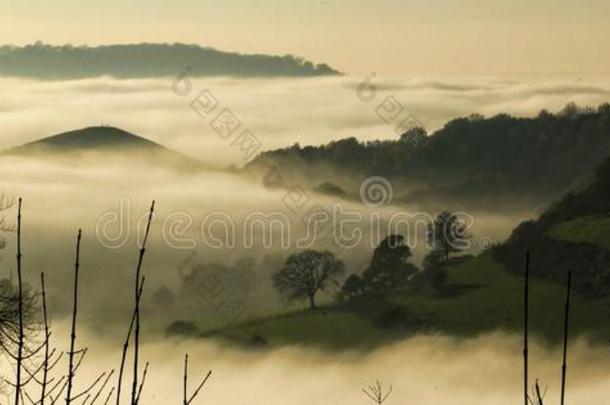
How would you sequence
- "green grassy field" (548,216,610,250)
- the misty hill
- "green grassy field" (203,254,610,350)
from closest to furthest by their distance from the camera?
"green grassy field" (203,254,610,350), the misty hill, "green grassy field" (548,216,610,250)

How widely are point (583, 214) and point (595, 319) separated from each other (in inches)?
768

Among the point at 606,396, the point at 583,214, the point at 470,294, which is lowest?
the point at 606,396

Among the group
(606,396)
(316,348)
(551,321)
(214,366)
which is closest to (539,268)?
(551,321)

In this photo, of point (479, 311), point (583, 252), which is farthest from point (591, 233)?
point (479, 311)

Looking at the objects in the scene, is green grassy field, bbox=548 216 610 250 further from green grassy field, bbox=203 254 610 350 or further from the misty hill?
green grassy field, bbox=203 254 610 350

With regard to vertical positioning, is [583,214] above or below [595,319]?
above

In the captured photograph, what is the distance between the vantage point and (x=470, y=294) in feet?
595

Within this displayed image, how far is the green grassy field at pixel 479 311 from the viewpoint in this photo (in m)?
180

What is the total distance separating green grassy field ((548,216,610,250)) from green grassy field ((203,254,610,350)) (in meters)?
8.59

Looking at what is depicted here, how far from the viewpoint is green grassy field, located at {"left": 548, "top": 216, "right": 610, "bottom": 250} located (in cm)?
19100

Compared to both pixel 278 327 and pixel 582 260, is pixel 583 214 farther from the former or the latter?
pixel 278 327

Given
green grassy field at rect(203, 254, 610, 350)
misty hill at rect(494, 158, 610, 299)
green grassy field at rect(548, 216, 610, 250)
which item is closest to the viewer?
green grassy field at rect(203, 254, 610, 350)

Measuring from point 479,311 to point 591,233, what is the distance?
20.7 m


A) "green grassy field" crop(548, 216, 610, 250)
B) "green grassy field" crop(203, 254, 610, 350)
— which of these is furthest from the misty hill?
"green grassy field" crop(203, 254, 610, 350)
